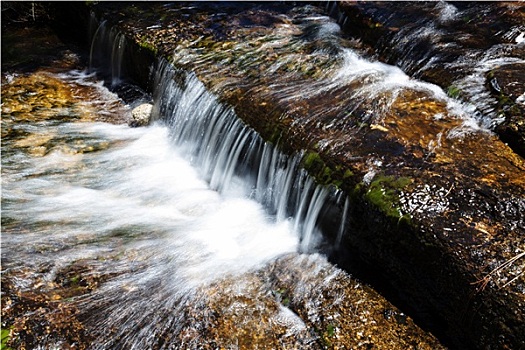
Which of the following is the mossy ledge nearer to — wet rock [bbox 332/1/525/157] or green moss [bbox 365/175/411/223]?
green moss [bbox 365/175/411/223]

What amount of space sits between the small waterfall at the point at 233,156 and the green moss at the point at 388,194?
13.4 inches

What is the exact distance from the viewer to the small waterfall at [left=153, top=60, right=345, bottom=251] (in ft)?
15.8

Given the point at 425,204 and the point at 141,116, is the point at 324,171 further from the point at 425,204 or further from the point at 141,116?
the point at 141,116

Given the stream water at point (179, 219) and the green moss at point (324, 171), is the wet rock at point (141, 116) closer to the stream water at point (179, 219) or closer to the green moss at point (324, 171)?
the stream water at point (179, 219)

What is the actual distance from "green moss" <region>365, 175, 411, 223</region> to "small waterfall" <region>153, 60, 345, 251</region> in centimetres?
34

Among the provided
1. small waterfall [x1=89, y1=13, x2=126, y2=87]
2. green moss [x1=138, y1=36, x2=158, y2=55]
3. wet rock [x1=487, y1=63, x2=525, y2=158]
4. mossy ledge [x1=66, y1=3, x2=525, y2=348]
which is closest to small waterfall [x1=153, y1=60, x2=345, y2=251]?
mossy ledge [x1=66, y1=3, x2=525, y2=348]

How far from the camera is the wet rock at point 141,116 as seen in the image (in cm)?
725

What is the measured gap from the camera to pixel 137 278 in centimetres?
441

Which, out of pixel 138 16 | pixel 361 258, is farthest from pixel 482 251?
pixel 138 16

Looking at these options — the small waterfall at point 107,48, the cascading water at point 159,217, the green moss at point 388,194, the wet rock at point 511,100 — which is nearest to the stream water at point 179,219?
the cascading water at point 159,217

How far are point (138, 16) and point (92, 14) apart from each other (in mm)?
1092

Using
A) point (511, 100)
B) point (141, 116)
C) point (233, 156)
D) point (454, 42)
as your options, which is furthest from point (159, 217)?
point (454, 42)

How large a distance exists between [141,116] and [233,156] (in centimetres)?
214

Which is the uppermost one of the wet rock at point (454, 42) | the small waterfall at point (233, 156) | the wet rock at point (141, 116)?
the wet rock at point (454, 42)
